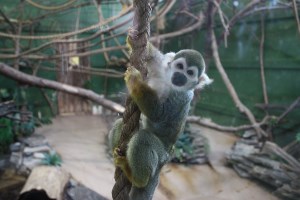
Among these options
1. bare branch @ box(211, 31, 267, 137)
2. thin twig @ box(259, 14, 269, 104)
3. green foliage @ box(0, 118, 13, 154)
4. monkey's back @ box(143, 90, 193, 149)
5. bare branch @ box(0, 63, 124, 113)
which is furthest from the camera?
thin twig @ box(259, 14, 269, 104)

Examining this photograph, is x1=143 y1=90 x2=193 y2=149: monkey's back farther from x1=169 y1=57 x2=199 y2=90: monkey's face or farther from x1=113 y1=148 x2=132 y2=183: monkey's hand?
x1=113 y1=148 x2=132 y2=183: monkey's hand

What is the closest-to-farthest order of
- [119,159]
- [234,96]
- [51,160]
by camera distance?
[119,159], [51,160], [234,96]

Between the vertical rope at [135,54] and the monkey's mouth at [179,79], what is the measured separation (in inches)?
20.2

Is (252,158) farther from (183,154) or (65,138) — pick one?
(65,138)

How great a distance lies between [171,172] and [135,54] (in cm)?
427

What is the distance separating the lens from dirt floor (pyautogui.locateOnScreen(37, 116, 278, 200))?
454 centimetres

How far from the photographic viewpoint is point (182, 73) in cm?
204

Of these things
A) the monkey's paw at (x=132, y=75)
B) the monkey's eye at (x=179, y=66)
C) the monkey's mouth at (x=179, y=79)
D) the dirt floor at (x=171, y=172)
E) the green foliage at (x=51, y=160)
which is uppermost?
the monkey's eye at (x=179, y=66)

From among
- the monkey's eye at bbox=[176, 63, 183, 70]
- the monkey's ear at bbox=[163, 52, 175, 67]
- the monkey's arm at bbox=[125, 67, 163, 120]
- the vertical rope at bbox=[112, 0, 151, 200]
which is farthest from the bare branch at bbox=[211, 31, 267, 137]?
the vertical rope at bbox=[112, 0, 151, 200]

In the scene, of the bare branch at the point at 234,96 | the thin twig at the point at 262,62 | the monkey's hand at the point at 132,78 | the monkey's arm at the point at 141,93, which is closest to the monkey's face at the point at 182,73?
the monkey's arm at the point at 141,93

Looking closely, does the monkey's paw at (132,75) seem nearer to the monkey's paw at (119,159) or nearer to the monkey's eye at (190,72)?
the monkey's paw at (119,159)

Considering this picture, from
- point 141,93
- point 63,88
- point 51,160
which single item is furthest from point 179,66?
point 51,160

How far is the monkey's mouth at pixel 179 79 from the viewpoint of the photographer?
2.04 meters

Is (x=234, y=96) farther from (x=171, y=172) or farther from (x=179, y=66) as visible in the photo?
(x=179, y=66)
